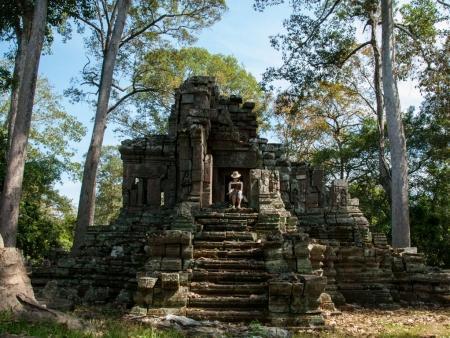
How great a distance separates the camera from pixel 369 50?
2422cm

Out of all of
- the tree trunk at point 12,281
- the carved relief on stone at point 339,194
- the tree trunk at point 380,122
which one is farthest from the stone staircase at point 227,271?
the tree trunk at point 380,122

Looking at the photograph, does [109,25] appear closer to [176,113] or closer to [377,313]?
[176,113]

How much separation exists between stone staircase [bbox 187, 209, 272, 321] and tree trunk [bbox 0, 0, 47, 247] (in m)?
4.63

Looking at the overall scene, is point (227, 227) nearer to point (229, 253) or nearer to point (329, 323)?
point (229, 253)

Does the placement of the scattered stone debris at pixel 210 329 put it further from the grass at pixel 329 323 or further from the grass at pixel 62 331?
the grass at pixel 62 331

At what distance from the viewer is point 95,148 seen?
1527 cm

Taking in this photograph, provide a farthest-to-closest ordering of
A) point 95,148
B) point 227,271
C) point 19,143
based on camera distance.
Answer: point 95,148 < point 19,143 < point 227,271

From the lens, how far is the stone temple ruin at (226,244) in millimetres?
7934

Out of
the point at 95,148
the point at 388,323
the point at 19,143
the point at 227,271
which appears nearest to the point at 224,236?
the point at 227,271

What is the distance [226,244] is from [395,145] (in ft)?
26.5

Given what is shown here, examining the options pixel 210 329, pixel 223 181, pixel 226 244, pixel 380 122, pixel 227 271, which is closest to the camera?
pixel 210 329

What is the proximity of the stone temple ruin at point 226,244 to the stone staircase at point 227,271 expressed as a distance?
2 cm

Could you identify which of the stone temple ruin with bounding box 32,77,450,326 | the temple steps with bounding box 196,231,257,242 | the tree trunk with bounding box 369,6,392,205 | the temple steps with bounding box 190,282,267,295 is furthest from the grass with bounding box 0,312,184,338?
the tree trunk with bounding box 369,6,392,205

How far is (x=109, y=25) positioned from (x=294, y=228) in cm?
1234
